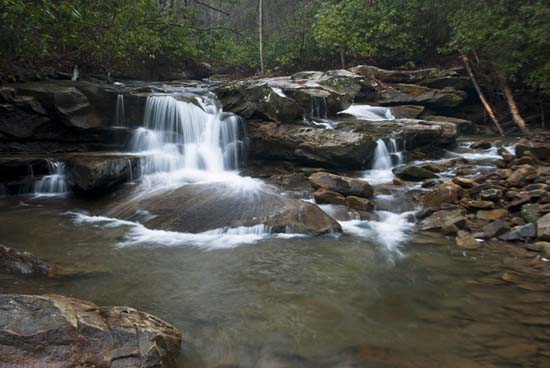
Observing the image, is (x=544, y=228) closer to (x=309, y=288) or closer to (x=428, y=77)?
(x=309, y=288)

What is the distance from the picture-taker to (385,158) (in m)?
10.6

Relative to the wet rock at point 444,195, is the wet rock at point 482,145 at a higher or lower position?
higher

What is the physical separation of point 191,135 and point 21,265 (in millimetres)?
7209

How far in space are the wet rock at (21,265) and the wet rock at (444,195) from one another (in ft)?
21.7

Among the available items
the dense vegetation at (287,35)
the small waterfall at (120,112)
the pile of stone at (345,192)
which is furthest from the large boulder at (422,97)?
the small waterfall at (120,112)

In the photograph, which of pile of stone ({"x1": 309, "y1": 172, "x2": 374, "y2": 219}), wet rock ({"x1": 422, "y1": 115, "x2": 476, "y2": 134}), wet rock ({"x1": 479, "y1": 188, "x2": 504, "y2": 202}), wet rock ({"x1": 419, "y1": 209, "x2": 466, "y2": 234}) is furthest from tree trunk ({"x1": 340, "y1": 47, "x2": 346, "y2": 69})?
wet rock ({"x1": 419, "y1": 209, "x2": 466, "y2": 234})

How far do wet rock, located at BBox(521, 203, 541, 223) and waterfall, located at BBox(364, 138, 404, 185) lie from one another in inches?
152

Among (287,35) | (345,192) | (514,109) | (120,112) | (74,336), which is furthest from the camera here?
(287,35)

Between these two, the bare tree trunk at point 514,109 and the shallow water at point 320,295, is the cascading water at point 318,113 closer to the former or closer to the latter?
the shallow water at point 320,295

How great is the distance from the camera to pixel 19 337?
7.31 feet

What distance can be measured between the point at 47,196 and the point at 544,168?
37.5 ft

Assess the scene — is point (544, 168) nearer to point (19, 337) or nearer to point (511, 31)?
point (511, 31)

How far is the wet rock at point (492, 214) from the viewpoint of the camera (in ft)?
21.7

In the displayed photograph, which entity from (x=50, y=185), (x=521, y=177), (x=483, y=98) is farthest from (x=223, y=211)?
(x=483, y=98)
